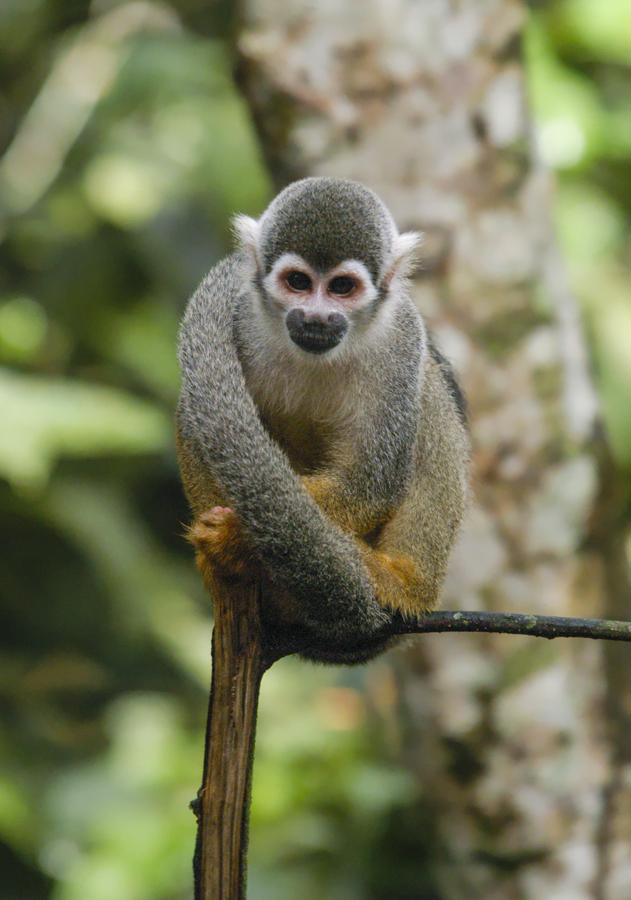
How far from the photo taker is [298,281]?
3195 mm

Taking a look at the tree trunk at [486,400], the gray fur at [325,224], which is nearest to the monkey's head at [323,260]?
the gray fur at [325,224]


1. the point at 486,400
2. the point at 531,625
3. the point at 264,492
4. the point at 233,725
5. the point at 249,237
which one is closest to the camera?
the point at 531,625

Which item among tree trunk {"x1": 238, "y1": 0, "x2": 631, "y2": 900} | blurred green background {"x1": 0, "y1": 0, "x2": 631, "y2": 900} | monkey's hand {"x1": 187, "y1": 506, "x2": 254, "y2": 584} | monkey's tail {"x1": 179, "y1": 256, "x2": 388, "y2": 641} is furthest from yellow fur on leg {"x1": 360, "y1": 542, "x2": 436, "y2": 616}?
blurred green background {"x1": 0, "y1": 0, "x2": 631, "y2": 900}

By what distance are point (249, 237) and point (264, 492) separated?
82 cm

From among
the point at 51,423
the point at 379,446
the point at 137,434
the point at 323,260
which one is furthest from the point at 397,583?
the point at 137,434

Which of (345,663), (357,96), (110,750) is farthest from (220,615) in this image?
(110,750)

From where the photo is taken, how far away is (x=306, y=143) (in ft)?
15.4

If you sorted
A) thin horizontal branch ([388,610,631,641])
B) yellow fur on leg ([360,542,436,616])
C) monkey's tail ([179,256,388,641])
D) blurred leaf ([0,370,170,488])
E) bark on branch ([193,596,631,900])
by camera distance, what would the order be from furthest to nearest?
1. blurred leaf ([0,370,170,488])
2. yellow fur on leg ([360,542,436,616])
3. monkey's tail ([179,256,388,641])
4. bark on branch ([193,596,631,900])
5. thin horizontal branch ([388,610,631,641])

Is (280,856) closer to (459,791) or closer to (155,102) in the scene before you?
(459,791)

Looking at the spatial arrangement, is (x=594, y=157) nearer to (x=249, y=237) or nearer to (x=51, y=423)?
(x=51, y=423)

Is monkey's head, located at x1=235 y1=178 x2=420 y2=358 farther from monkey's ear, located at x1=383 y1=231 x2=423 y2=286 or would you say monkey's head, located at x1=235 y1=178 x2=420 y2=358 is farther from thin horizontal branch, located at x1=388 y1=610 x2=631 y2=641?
thin horizontal branch, located at x1=388 y1=610 x2=631 y2=641

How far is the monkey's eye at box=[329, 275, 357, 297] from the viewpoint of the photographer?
3.16 m

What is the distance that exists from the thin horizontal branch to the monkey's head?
2.88ft

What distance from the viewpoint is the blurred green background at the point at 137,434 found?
17.1 ft
